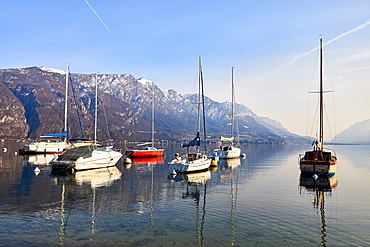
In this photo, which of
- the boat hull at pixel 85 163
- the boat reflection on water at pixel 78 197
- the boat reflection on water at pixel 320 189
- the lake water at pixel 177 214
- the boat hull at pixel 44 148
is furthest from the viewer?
the boat hull at pixel 44 148

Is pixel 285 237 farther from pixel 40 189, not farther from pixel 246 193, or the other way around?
pixel 40 189

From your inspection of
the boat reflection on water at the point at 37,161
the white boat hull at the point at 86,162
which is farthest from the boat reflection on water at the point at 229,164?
the boat reflection on water at the point at 37,161

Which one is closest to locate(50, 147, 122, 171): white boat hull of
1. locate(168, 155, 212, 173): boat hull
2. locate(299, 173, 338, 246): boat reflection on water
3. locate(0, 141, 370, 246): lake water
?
locate(0, 141, 370, 246): lake water

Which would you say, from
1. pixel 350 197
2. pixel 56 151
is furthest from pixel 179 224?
pixel 56 151

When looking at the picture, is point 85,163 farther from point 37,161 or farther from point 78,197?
point 37,161

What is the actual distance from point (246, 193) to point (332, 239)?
1691 cm

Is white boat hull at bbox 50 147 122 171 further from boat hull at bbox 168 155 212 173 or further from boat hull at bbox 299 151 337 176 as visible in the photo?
boat hull at bbox 299 151 337 176

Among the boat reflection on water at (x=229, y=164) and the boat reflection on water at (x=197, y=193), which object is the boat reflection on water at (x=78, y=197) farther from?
the boat reflection on water at (x=229, y=164)

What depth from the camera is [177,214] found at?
25141 mm

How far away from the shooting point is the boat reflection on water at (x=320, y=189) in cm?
2358

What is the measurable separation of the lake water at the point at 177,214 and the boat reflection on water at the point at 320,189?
13cm

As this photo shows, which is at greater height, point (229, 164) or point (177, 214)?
point (177, 214)

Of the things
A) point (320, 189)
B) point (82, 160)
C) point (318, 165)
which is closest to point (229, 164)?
point (318, 165)

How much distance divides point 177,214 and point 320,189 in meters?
24.6
